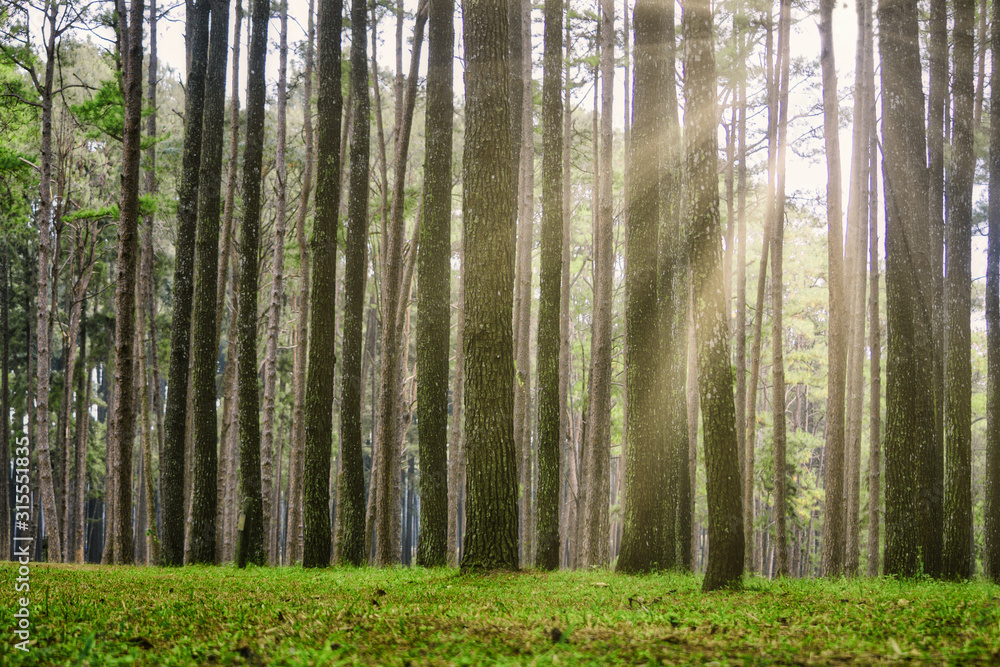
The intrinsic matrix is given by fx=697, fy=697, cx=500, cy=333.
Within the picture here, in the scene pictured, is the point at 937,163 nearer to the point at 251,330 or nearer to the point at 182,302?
the point at 251,330

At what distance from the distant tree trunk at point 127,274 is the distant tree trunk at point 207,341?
1.18 metres

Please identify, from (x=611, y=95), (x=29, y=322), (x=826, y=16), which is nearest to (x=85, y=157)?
(x=29, y=322)

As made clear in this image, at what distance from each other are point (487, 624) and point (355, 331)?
7.61m

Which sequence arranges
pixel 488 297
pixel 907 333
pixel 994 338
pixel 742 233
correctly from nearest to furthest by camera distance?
pixel 488 297
pixel 907 333
pixel 994 338
pixel 742 233

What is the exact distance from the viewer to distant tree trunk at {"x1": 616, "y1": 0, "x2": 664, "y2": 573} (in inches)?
363

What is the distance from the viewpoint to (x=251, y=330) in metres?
11.5

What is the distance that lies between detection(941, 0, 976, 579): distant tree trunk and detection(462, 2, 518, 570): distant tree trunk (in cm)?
633

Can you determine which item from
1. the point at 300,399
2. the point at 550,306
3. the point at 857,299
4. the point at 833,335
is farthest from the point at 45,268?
the point at 857,299

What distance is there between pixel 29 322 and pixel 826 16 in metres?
27.5

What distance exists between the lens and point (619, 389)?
28.8 m

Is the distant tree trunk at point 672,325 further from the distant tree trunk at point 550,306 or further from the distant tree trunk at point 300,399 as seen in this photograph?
the distant tree trunk at point 300,399

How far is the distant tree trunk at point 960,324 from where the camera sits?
384 inches

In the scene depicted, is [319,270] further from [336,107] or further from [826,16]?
[826,16]

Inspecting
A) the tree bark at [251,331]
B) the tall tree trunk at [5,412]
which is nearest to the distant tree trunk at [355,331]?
the tree bark at [251,331]
